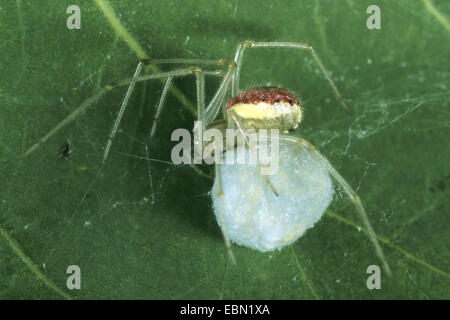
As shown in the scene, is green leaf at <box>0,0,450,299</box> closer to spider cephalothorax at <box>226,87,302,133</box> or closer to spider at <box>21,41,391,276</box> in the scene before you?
spider at <box>21,41,391,276</box>

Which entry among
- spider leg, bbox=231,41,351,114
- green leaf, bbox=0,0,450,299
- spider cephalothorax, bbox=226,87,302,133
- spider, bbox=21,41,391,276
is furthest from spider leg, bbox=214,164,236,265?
spider leg, bbox=231,41,351,114

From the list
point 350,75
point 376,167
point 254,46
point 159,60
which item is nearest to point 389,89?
point 350,75

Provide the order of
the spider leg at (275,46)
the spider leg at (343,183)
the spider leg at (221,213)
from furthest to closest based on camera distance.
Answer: the spider leg at (275,46) → the spider leg at (343,183) → the spider leg at (221,213)

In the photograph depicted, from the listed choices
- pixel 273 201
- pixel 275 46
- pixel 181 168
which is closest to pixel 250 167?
pixel 273 201

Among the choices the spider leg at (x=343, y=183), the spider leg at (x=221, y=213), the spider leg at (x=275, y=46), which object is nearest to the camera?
the spider leg at (x=221, y=213)

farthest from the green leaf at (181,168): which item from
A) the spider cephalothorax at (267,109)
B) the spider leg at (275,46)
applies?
the spider cephalothorax at (267,109)

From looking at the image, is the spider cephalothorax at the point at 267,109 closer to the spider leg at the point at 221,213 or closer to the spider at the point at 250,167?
the spider at the point at 250,167

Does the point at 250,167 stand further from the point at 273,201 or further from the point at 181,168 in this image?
the point at 181,168
